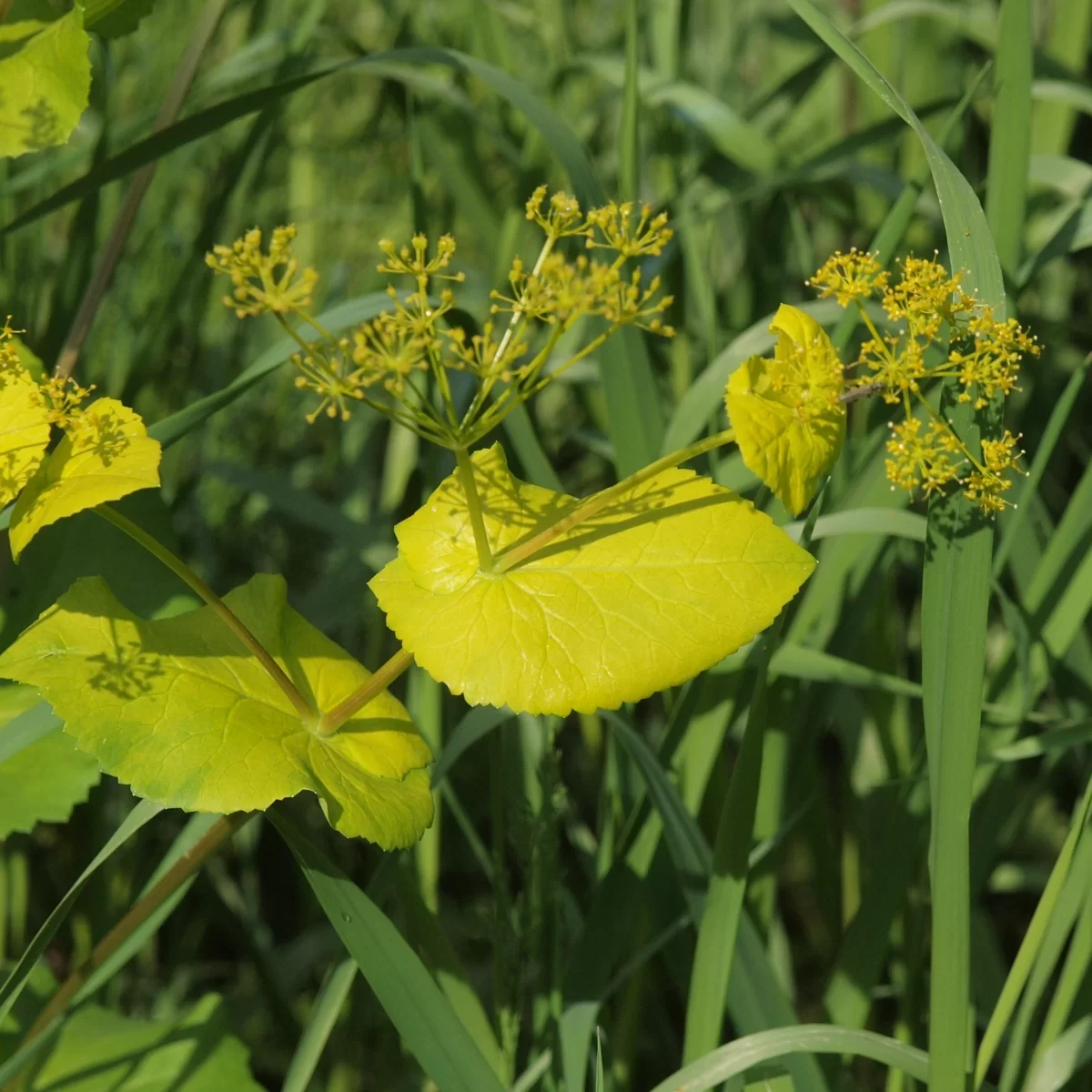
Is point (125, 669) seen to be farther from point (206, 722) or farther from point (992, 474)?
point (992, 474)

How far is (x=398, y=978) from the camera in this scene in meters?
0.77

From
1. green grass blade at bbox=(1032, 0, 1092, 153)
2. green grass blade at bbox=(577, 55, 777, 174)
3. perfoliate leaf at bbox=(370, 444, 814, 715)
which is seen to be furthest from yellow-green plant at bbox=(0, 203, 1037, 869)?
green grass blade at bbox=(1032, 0, 1092, 153)

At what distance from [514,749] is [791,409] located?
0.50m

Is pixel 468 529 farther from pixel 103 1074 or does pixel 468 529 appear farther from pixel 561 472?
pixel 561 472

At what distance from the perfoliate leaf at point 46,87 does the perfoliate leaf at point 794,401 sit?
1.75ft

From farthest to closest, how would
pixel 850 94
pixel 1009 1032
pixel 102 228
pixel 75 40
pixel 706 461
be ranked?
pixel 850 94 → pixel 102 228 → pixel 1009 1032 → pixel 706 461 → pixel 75 40

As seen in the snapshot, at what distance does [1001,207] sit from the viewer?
2.91 ft

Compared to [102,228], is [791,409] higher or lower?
higher

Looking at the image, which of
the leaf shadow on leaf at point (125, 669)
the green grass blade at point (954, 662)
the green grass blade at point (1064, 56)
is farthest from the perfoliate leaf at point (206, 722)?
the green grass blade at point (1064, 56)

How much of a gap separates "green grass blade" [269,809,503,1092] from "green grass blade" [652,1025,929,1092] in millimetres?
134

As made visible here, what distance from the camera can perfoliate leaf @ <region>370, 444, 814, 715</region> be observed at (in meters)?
0.66

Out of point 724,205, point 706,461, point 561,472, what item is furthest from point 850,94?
point 706,461

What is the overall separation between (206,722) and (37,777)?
12.8 inches

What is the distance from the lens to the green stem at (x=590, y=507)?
2.15 feet
